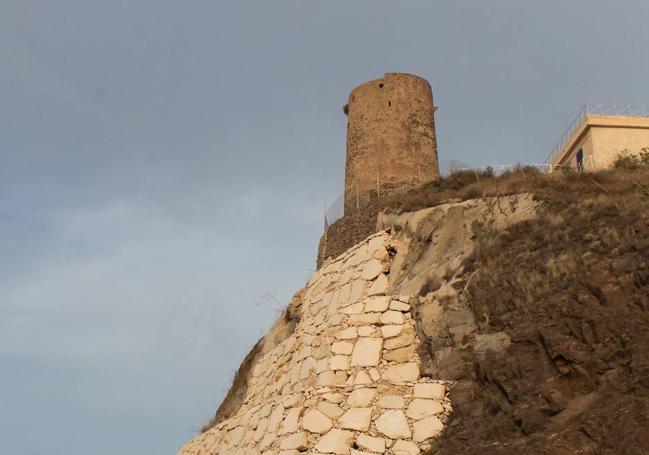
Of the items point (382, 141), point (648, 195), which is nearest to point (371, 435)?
point (648, 195)

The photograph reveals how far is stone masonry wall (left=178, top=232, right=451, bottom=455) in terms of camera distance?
369 inches

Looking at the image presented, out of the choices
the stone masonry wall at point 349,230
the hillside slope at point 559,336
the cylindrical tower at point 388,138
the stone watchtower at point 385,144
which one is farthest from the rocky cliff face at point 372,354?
the cylindrical tower at point 388,138

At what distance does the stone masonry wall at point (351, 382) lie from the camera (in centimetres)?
937

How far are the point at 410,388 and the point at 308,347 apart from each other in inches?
107

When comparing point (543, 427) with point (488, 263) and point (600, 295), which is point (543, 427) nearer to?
point (600, 295)

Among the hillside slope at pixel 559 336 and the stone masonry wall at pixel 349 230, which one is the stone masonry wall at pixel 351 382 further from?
the stone masonry wall at pixel 349 230

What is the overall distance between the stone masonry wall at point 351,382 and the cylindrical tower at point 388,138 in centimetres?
988


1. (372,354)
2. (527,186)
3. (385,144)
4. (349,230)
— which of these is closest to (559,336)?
(372,354)

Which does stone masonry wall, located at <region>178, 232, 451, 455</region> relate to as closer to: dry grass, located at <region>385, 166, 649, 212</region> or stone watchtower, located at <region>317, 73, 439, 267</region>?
dry grass, located at <region>385, 166, 649, 212</region>

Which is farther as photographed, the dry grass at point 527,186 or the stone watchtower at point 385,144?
the stone watchtower at point 385,144

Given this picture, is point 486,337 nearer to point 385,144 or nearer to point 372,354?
point 372,354


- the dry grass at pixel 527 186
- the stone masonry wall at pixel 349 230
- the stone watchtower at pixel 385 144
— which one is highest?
the stone watchtower at pixel 385 144

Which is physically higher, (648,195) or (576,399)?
(648,195)

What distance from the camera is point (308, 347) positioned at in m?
12.1
